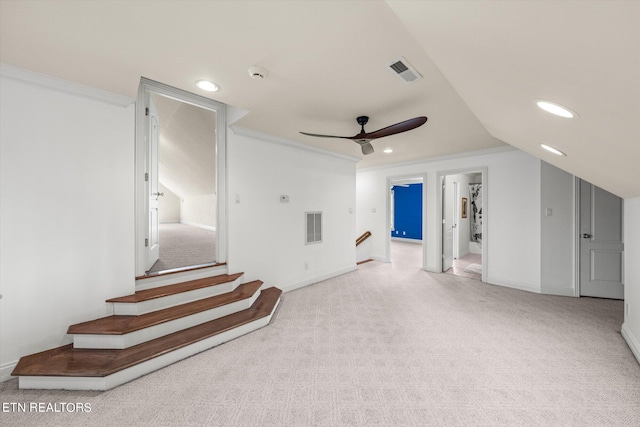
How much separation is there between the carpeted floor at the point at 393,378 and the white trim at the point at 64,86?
240 cm

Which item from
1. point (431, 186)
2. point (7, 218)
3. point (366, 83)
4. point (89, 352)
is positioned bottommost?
point (89, 352)

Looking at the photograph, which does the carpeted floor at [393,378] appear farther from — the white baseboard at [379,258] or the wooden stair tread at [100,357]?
the white baseboard at [379,258]

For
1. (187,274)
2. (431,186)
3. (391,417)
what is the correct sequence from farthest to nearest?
(431,186) < (187,274) < (391,417)

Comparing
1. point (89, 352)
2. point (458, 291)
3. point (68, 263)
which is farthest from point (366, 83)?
point (458, 291)

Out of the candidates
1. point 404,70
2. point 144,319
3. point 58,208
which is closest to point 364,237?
point 404,70

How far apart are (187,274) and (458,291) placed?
4047 millimetres

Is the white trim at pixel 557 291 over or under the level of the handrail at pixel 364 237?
under

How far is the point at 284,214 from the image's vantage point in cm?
397

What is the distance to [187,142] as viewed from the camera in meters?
5.10

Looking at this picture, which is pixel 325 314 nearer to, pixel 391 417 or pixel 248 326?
pixel 248 326

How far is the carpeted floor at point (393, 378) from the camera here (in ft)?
5.19

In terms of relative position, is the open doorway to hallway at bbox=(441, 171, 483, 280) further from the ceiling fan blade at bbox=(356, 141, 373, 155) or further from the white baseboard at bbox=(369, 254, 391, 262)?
the ceiling fan blade at bbox=(356, 141, 373, 155)

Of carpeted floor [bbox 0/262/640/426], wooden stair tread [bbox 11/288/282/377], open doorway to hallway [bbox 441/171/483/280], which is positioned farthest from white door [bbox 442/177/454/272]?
wooden stair tread [bbox 11/288/282/377]

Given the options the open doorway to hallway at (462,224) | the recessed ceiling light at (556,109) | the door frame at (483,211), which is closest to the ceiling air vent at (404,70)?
the recessed ceiling light at (556,109)
